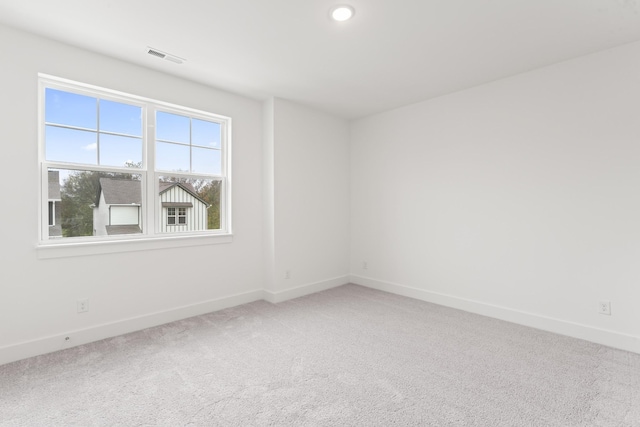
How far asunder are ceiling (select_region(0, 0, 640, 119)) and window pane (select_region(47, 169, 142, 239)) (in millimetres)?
1127

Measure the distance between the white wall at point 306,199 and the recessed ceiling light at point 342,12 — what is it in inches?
71.6

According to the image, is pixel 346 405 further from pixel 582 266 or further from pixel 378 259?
pixel 378 259

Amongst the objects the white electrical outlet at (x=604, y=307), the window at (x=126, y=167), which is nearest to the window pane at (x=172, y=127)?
the window at (x=126, y=167)

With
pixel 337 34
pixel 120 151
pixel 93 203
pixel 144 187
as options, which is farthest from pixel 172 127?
pixel 337 34

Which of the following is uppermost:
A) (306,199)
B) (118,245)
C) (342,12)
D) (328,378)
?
(342,12)

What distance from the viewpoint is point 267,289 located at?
4.09 m

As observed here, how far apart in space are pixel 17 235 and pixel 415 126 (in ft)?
13.9

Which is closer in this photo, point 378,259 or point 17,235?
point 17,235

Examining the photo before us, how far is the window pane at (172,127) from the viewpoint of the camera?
132 inches

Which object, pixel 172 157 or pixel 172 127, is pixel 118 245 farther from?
pixel 172 127

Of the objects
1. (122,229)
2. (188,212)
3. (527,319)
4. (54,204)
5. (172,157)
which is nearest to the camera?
(54,204)

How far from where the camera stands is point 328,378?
224cm

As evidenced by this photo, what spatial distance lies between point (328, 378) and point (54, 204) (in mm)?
2694

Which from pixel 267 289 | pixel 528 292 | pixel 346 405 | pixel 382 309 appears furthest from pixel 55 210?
pixel 528 292
